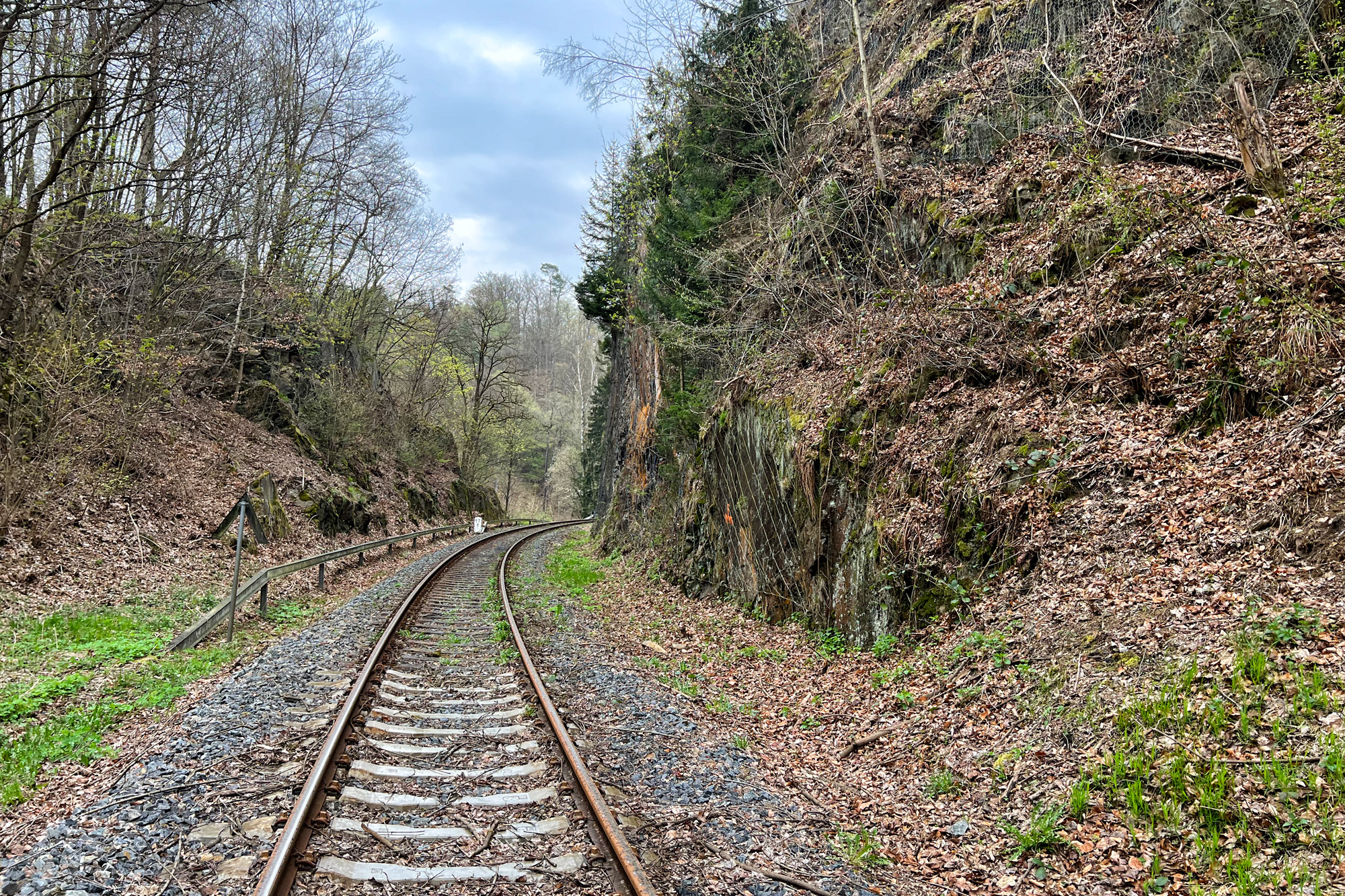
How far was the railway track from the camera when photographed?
12.2 feet

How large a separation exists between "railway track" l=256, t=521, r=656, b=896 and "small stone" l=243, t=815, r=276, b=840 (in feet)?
0.47

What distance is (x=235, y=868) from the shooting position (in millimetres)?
3615

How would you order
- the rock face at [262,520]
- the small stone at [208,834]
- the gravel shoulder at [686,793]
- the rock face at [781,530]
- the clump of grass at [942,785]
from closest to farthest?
1. the small stone at [208,834]
2. the gravel shoulder at [686,793]
3. the clump of grass at [942,785]
4. the rock face at [781,530]
5. the rock face at [262,520]

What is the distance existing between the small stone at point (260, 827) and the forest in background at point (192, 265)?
29.2ft

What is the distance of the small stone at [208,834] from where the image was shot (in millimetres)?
3844

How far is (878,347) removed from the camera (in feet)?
31.2

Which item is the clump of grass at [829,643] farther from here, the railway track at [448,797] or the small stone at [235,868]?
the small stone at [235,868]

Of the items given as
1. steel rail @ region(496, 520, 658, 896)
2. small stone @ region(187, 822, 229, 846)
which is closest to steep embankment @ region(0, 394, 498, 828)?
small stone @ region(187, 822, 229, 846)

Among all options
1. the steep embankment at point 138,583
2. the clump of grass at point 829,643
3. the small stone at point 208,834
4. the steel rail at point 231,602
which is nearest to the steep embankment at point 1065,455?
the clump of grass at point 829,643

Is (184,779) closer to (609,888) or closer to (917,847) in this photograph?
(609,888)

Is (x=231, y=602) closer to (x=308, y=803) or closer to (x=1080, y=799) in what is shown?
(x=308, y=803)

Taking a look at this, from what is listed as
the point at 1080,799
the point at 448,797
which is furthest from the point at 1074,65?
the point at 448,797

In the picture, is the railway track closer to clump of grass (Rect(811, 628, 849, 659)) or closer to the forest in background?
clump of grass (Rect(811, 628, 849, 659))

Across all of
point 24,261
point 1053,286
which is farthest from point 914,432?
point 24,261
